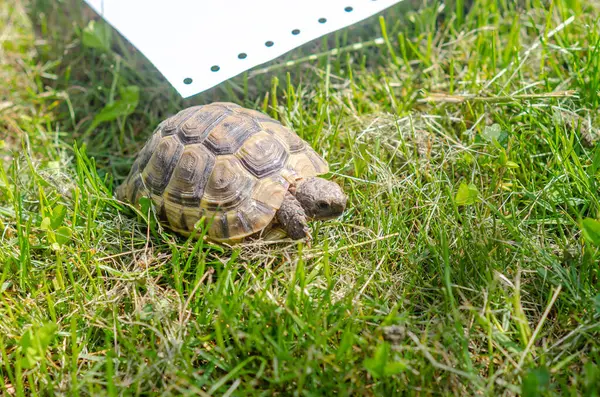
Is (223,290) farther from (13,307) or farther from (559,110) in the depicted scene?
(559,110)

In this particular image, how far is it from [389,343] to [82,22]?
3.10m

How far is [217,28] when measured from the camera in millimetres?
3115

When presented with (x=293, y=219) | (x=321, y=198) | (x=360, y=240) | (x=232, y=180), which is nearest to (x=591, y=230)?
(x=360, y=240)

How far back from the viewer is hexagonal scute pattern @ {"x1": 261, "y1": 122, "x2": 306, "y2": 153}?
2.60 m

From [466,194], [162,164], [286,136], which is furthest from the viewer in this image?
[286,136]

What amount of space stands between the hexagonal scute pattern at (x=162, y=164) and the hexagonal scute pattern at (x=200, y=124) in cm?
5

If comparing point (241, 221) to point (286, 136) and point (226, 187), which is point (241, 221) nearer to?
point (226, 187)

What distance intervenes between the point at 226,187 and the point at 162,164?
1.14ft

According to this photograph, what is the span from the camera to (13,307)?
2191 millimetres

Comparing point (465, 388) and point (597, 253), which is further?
point (597, 253)

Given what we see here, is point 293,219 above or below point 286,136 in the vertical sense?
below

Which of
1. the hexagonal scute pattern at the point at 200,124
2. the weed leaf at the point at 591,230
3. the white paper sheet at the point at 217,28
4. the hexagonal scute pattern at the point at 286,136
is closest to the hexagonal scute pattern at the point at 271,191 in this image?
the hexagonal scute pattern at the point at 286,136

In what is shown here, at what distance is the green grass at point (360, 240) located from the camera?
6.22 ft

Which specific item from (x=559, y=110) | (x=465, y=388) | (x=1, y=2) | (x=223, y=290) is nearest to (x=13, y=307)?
(x=223, y=290)
